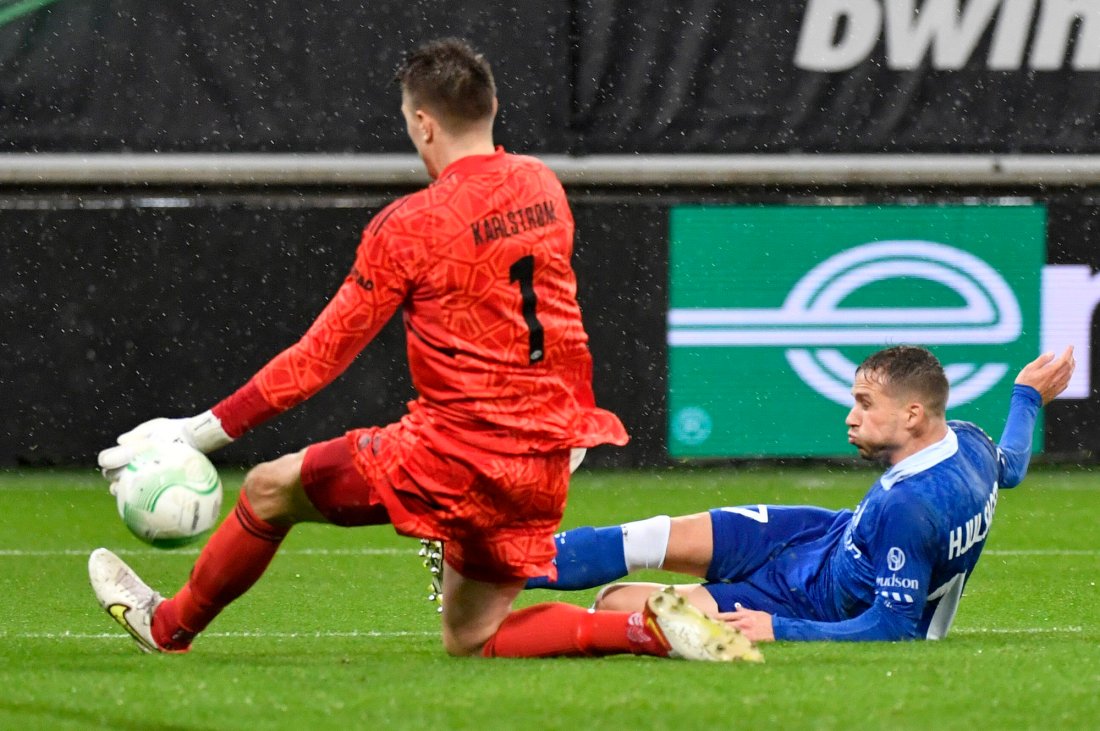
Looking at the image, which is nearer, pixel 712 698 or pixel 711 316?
pixel 712 698

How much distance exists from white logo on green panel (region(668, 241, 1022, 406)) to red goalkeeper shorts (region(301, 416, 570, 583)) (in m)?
5.31

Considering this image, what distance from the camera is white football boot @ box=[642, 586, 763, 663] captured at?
404cm

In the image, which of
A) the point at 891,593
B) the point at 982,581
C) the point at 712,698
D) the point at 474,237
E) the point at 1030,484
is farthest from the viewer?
the point at 1030,484

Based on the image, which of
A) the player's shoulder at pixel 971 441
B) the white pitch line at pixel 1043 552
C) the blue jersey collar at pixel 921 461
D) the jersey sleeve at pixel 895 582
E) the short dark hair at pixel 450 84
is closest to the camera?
the short dark hair at pixel 450 84

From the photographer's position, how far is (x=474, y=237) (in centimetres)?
398

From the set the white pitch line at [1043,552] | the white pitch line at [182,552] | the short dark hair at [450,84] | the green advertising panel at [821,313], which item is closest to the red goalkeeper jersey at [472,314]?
the short dark hair at [450,84]

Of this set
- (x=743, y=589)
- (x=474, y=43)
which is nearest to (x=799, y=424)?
(x=474, y=43)

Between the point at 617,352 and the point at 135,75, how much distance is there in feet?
9.55

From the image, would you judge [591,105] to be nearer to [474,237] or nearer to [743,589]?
[743,589]

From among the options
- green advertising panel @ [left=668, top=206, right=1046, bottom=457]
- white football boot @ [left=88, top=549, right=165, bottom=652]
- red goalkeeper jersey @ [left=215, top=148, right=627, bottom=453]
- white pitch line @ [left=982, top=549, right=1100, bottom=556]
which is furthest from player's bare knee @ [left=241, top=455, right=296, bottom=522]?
green advertising panel @ [left=668, top=206, right=1046, bottom=457]

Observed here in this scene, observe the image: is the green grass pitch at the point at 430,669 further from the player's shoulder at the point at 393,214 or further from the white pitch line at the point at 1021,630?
the player's shoulder at the point at 393,214

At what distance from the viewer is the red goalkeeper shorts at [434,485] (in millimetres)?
4078

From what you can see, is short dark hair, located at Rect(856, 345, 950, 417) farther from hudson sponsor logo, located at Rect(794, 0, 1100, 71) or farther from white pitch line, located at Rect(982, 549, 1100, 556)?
hudson sponsor logo, located at Rect(794, 0, 1100, 71)

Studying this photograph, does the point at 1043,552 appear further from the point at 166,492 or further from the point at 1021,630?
the point at 166,492
